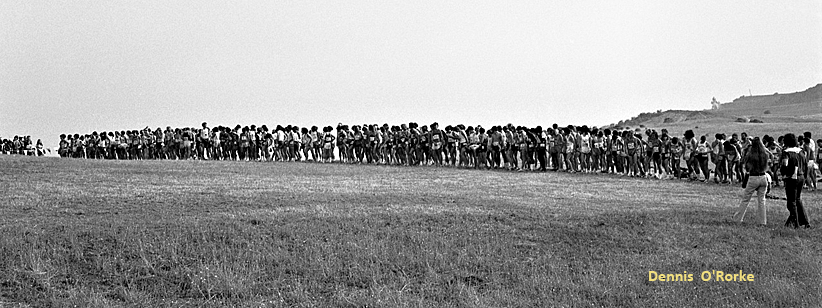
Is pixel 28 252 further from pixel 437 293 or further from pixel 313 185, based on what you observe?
pixel 313 185

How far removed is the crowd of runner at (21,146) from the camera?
5044 centimetres

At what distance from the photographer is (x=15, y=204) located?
54.5 feet

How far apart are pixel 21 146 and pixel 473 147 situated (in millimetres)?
36488

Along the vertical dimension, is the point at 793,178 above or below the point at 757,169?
below

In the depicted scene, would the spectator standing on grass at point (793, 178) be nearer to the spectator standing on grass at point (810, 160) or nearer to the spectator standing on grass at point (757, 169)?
the spectator standing on grass at point (757, 169)

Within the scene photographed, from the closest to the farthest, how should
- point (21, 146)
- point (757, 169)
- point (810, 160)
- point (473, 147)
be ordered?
point (757, 169) < point (810, 160) < point (473, 147) < point (21, 146)

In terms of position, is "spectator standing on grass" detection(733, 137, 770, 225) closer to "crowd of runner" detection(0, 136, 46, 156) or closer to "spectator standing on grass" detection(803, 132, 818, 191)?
"spectator standing on grass" detection(803, 132, 818, 191)

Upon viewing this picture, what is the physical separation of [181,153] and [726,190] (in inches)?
1196

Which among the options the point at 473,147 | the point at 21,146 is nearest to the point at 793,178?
the point at 473,147

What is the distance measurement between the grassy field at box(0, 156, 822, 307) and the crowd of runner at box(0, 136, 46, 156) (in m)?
33.2

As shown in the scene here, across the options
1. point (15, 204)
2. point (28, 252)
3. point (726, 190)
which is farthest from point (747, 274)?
point (15, 204)

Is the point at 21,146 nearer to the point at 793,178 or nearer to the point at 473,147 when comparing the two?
the point at 473,147

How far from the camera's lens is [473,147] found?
34.2m

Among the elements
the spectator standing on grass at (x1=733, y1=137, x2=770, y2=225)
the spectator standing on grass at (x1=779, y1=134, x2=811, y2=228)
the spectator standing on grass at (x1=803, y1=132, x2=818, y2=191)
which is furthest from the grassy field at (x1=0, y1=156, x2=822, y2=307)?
the spectator standing on grass at (x1=803, y1=132, x2=818, y2=191)
